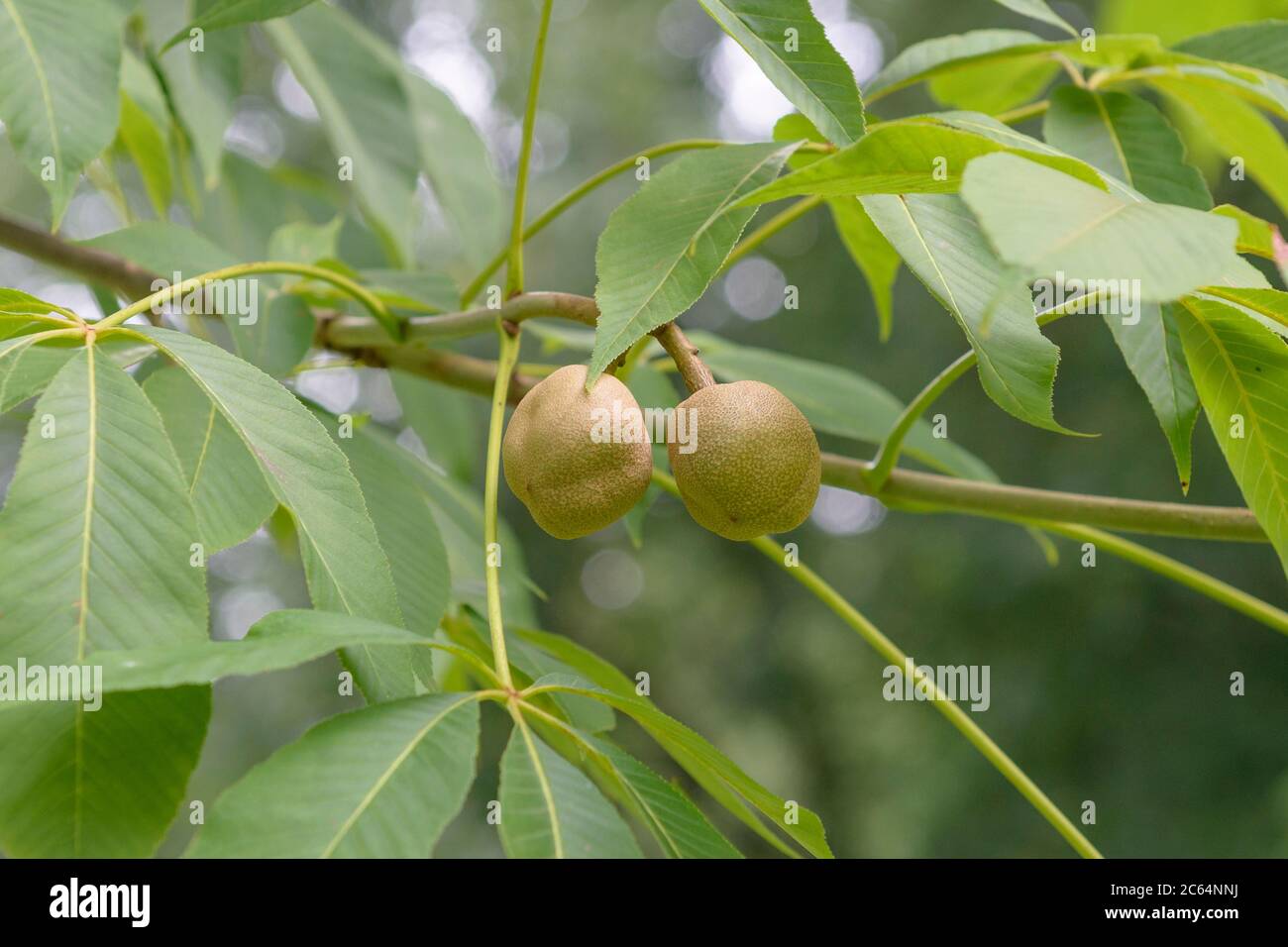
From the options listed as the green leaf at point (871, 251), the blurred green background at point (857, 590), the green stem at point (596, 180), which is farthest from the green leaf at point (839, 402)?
the blurred green background at point (857, 590)

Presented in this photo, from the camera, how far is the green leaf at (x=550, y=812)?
1.27 feet

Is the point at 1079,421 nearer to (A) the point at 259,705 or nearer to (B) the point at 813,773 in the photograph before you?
(B) the point at 813,773

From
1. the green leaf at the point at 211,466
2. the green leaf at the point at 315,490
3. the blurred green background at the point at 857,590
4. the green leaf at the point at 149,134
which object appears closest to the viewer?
the green leaf at the point at 315,490

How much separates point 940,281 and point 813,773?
5.03 metres

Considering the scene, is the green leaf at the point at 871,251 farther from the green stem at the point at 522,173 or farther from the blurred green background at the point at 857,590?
the blurred green background at the point at 857,590

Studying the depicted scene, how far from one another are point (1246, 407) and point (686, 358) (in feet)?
0.77

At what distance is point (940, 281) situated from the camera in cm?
47

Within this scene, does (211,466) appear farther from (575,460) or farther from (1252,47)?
(1252,47)

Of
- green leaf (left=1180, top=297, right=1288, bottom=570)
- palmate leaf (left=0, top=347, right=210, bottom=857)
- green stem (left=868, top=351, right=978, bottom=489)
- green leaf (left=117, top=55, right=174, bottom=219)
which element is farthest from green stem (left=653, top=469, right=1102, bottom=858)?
green leaf (left=117, top=55, right=174, bottom=219)

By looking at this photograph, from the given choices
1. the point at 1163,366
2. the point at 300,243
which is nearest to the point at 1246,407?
the point at 1163,366

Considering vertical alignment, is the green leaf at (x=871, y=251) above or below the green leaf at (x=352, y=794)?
above

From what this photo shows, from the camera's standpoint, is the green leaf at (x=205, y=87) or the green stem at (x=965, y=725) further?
the green leaf at (x=205, y=87)

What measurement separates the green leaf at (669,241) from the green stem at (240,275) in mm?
189
